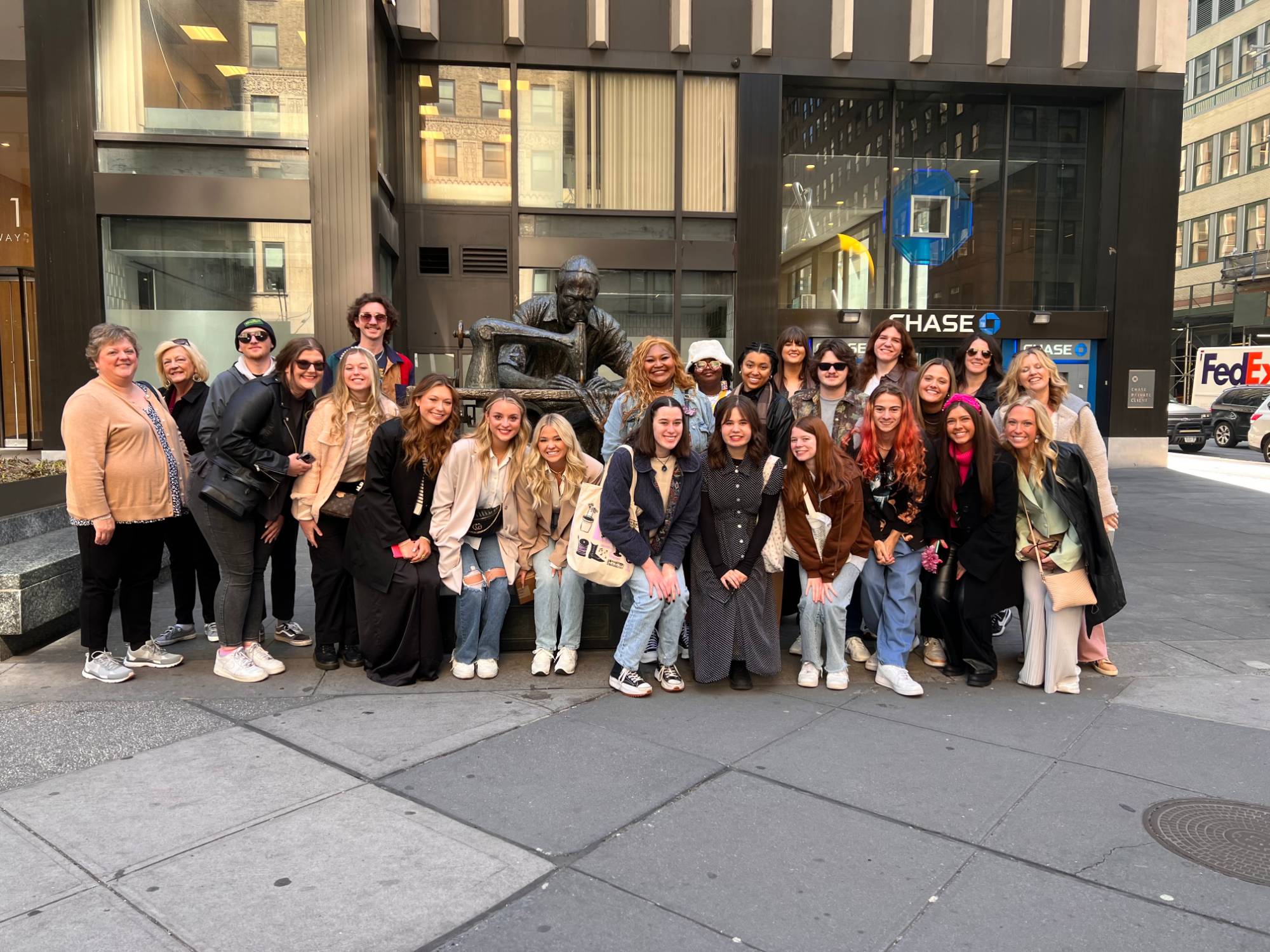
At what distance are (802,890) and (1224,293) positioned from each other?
4822 centimetres

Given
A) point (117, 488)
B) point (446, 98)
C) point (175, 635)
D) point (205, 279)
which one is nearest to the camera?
point (117, 488)

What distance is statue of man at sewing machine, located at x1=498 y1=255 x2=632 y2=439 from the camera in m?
5.92

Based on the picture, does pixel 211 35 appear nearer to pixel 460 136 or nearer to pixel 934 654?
pixel 460 136

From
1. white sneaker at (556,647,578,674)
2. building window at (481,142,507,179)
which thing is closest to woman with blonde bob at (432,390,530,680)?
white sneaker at (556,647,578,674)

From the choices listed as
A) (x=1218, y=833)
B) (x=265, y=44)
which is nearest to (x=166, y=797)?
(x=1218, y=833)

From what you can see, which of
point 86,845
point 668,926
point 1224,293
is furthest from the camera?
point 1224,293

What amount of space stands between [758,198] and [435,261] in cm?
561

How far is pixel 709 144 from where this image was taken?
15.2 meters

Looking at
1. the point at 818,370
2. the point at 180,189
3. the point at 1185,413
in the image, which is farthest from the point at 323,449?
the point at 1185,413

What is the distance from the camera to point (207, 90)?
452 inches

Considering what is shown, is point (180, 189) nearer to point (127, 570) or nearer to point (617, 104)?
point (617, 104)

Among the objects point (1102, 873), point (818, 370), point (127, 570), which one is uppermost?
point (818, 370)

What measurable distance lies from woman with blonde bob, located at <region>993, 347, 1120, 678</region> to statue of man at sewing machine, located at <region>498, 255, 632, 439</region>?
2.40 metres

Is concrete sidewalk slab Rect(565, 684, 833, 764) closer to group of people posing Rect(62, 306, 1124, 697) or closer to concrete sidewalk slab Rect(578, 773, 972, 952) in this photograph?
group of people posing Rect(62, 306, 1124, 697)
